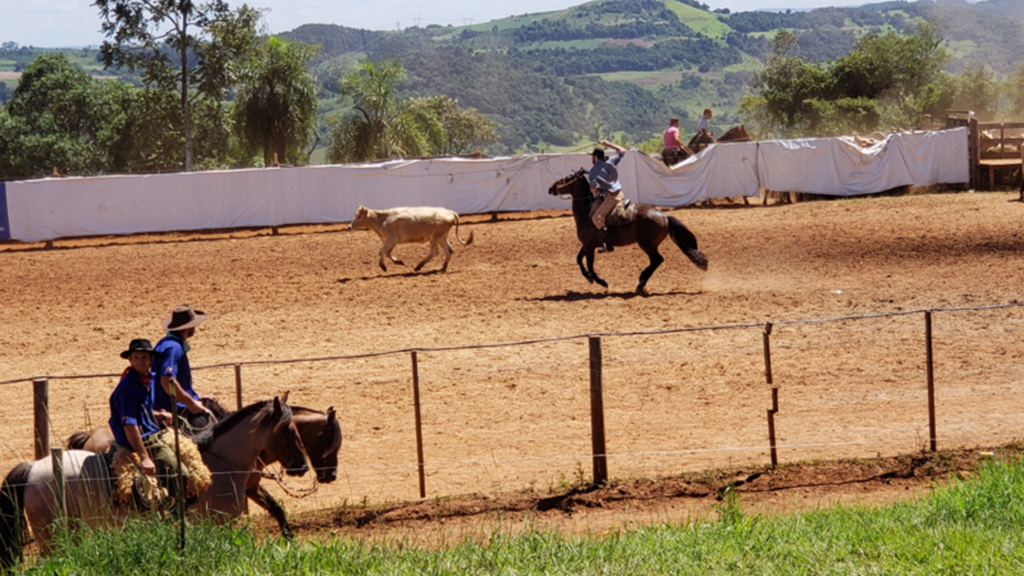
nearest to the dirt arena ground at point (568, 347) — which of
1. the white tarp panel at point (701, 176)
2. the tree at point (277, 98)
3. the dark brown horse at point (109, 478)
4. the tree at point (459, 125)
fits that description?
the dark brown horse at point (109, 478)

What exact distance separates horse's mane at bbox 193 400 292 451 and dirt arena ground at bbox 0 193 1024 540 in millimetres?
1199

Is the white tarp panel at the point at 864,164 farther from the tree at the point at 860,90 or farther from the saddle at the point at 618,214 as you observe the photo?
the tree at the point at 860,90

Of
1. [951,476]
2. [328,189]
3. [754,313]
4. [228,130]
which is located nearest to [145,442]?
[951,476]

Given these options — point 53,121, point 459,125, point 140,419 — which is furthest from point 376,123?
point 459,125

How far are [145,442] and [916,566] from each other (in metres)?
4.90

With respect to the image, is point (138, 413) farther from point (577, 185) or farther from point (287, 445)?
point (577, 185)

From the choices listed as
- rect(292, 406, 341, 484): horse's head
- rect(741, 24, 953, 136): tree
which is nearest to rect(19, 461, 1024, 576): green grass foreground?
rect(292, 406, 341, 484): horse's head

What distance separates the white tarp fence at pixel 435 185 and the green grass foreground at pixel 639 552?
72.4 feet

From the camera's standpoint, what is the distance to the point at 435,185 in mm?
28156

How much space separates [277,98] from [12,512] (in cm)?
3674

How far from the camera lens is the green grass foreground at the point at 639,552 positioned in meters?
5.65

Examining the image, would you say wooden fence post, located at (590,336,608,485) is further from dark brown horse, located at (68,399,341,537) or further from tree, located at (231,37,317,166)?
tree, located at (231,37,317,166)

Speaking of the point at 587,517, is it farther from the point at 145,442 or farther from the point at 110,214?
the point at 110,214

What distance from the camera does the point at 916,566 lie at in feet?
18.3
